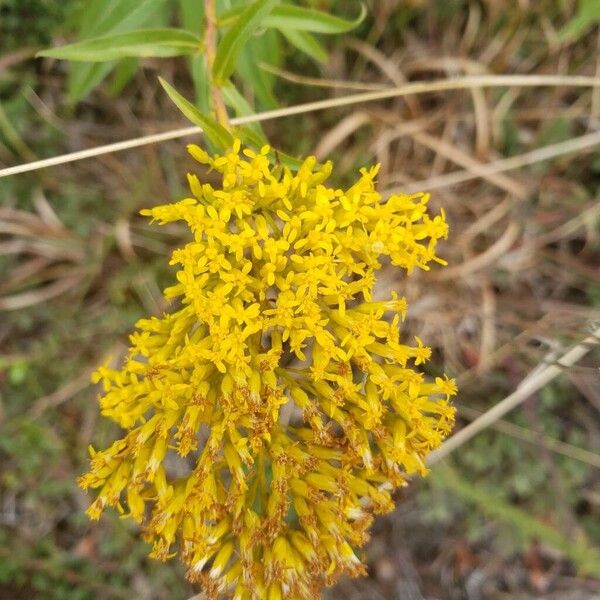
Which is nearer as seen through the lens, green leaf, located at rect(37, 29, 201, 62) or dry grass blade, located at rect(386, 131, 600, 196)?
green leaf, located at rect(37, 29, 201, 62)

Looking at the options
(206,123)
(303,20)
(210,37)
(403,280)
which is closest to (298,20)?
(303,20)

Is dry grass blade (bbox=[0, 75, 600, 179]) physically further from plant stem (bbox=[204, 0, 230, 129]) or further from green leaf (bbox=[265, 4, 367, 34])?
green leaf (bbox=[265, 4, 367, 34])

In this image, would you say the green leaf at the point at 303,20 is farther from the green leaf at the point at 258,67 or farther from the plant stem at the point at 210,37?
the green leaf at the point at 258,67

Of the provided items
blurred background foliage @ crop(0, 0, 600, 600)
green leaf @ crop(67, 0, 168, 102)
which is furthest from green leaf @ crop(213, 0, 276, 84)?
blurred background foliage @ crop(0, 0, 600, 600)

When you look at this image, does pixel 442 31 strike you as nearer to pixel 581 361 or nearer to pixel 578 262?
pixel 578 262

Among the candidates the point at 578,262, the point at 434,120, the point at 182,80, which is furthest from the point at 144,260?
the point at 578,262

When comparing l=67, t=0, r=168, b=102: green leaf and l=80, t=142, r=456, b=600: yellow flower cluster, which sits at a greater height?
l=67, t=0, r=168, b=102: green leaf

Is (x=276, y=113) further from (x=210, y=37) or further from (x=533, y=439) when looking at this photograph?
(x=533, y=439)
